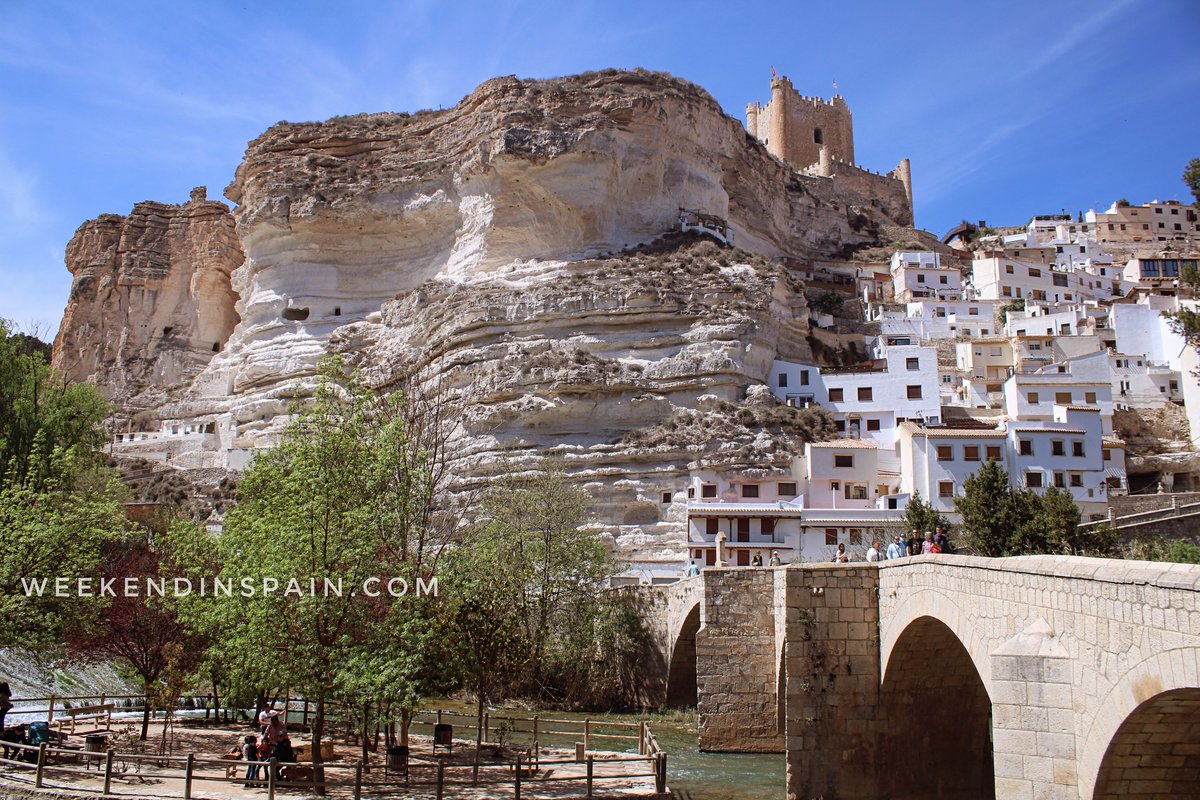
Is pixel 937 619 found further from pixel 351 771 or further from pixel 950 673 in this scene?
pixel 351 771

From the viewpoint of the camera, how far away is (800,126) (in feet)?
299

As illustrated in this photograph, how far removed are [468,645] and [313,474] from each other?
4148 mm

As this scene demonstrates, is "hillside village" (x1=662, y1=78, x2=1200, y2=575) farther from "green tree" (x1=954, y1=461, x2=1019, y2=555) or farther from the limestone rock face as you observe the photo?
the limestone rock face

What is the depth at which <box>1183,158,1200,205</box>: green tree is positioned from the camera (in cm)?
2298

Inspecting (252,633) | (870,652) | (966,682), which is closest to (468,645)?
(252,633)

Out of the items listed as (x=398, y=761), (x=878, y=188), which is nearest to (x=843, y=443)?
(x=398, y=761)

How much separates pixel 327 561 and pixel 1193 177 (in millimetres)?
20332

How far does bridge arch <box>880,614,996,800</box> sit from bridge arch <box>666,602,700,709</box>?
11198 mm

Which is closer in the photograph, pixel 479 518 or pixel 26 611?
pixel 26 611

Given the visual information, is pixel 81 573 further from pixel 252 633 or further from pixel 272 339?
pixel 272 339

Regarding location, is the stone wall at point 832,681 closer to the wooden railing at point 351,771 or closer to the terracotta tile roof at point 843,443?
the wooden railing at point 351,771

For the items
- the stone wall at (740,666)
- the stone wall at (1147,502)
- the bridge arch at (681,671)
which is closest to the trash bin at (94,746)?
the stone wall at (740,666)

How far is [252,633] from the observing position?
1677cm

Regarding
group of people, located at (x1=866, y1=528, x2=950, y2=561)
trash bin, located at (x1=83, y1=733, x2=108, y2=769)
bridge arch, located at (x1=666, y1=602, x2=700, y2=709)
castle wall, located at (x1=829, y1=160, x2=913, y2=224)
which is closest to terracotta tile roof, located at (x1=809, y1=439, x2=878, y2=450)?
bridge arch, located at (x1=666, y1=602, x2=700, y2=709)
